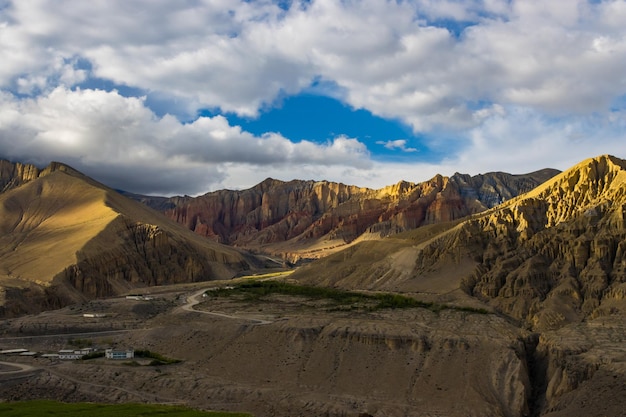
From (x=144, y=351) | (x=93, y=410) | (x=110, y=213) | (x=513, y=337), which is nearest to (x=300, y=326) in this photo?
(x=144, y=351)

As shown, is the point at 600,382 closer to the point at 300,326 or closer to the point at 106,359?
the point at 300,326

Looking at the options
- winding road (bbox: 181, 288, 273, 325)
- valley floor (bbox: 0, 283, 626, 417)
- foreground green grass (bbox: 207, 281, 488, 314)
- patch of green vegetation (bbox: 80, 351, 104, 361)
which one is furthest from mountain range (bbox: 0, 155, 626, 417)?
patch of green vegetation (bbox: 80, 351, 104, 361)

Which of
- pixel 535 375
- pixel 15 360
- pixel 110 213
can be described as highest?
pixel 110 213

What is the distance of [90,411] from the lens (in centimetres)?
4953

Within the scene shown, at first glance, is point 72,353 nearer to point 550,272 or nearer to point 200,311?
point 200,311

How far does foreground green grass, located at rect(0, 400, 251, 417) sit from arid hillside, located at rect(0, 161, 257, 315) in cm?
6792

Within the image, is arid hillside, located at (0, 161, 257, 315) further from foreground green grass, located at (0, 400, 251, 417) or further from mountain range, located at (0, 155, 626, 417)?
foreground green grass, located at (0, 400, 251, 417)

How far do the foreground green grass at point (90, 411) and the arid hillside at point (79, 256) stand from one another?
67922 mm

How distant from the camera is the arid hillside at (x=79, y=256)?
5153 inches

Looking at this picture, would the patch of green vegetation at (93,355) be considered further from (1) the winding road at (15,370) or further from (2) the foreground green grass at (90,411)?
(2) the foreground green grass at (90,411)

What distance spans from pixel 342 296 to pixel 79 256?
73.1 metres

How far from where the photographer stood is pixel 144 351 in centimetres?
7706

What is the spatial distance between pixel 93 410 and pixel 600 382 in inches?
1707

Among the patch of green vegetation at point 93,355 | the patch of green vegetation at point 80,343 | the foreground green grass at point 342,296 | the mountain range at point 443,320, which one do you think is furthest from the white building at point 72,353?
the foreground green grass at point 342,296
